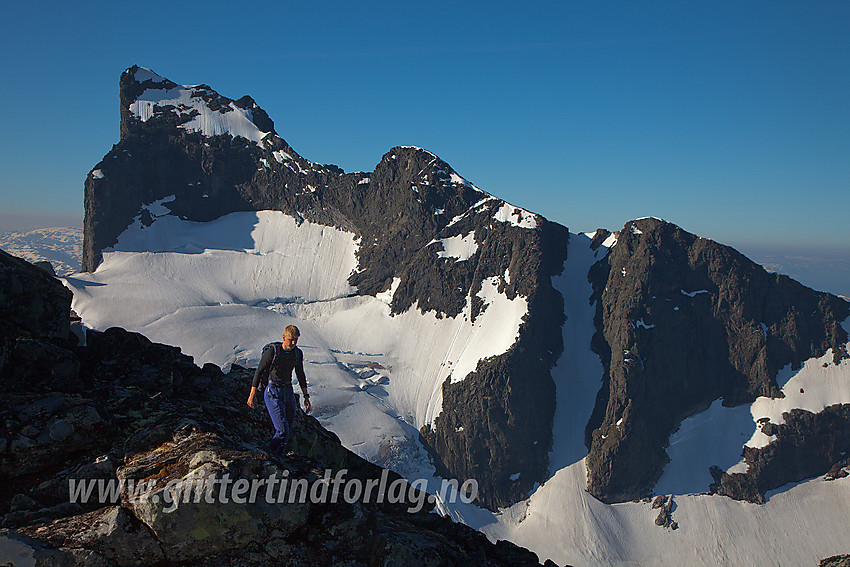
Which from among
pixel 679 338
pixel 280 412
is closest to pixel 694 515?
pixel 679 338

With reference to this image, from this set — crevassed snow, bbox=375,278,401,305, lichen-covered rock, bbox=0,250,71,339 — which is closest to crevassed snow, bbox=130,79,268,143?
crevassed snow, bbox=375,278,401,305

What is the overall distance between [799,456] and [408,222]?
110517 millimetres

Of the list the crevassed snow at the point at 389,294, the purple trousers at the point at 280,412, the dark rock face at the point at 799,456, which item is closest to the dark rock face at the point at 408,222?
the crevassed snow at the point at 389,294

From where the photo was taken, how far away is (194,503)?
8.27 meters

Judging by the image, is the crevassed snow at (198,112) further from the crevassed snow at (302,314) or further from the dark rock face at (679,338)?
the dark rock face at (679,338)

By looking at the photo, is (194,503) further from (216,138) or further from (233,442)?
(216,138)

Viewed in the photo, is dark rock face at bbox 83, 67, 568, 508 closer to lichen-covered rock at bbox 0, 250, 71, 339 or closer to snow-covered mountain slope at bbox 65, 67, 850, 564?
snow-covered mountain slope at bbox 65, 67, 850, 564

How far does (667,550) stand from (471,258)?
81.0 metres

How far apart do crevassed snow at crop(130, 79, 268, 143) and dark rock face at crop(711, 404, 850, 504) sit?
174 meters

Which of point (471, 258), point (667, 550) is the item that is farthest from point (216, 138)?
point (667, 550)

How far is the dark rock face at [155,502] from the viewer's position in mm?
8086

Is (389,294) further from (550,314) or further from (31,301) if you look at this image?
(31,301)

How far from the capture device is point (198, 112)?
18125cm

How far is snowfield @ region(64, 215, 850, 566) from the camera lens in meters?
93.1
